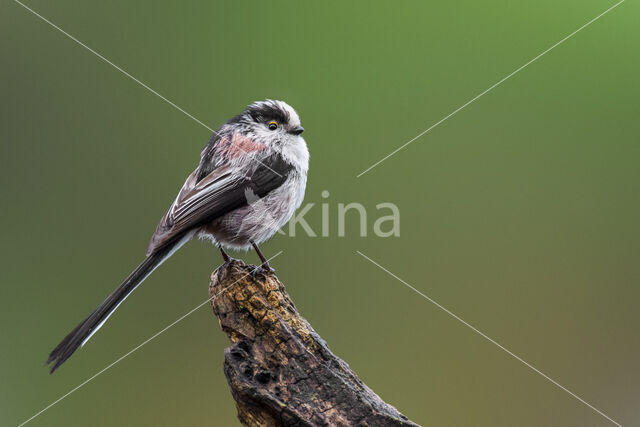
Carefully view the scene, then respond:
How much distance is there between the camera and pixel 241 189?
3.56 meters

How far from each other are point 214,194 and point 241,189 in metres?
0.18

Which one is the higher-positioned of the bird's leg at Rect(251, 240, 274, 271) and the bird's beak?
the bird's beak

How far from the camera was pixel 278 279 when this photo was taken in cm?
329

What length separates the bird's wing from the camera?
3.34 m

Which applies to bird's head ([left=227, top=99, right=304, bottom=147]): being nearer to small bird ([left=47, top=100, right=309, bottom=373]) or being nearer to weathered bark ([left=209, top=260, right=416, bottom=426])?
small bird ([left=47, top=100, right=309, bottom=373])

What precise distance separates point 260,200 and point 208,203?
0.37m

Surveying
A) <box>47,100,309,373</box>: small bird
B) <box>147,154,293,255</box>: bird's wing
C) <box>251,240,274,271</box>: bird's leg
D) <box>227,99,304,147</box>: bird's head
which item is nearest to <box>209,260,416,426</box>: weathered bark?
<box>251,240,274,271</box>: bird's leg

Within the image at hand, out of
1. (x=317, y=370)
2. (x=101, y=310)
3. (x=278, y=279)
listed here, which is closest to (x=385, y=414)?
(x=317, y=370)

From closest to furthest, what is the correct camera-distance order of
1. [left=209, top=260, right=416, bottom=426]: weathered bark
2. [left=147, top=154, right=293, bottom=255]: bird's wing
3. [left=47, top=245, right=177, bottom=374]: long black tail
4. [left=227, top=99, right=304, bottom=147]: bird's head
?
[left=209, top=260, right=416, bottom=426]: weathered bark
[left=47, top=245, right=177, bottom=374]: long black tail
[left=147, top=154, right=293, bottom=255]: bird's wing
[left=227, top=99, right=304, bottom=147]: bird's head

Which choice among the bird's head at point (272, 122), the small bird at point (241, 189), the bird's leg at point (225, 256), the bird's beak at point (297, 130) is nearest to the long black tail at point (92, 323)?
the small bird at point (241, 189)

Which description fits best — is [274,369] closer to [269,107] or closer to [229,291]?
[229,291]

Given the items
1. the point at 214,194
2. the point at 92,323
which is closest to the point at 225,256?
the point at 214,194

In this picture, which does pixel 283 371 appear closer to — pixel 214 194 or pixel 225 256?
pixel 225 256

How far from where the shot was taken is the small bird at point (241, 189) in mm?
3352
